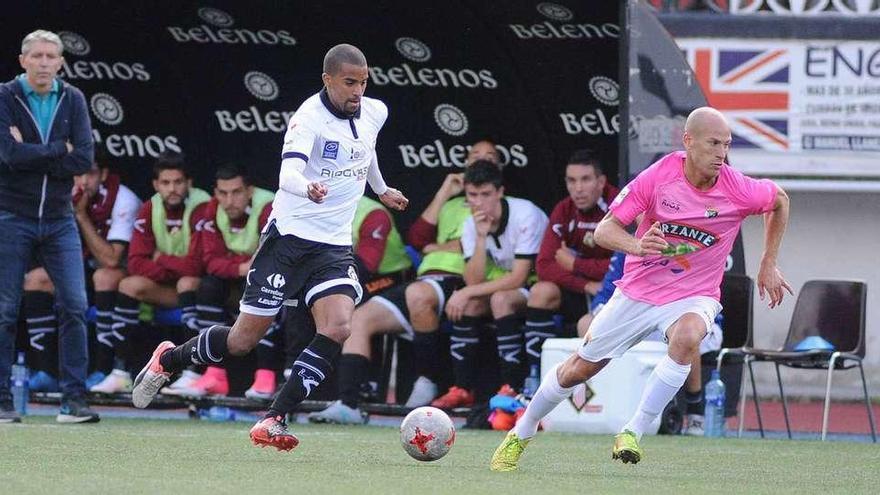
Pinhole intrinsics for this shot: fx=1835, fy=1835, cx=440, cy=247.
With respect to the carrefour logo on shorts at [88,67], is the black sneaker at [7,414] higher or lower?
lower

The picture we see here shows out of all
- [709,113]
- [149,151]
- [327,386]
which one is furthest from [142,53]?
[709,113]

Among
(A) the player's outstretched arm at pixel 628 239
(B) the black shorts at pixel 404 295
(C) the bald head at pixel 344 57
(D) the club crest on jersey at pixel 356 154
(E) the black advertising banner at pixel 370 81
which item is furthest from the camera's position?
(E) the black advertising banner at pixel 370 81

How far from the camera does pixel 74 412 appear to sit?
11195mm

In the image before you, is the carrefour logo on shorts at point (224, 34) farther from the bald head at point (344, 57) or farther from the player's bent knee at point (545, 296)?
the bald head at point (344, 57)

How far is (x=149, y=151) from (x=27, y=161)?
10.7 ft

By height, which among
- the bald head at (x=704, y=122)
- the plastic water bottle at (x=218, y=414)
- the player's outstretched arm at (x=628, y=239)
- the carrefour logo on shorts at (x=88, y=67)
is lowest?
the plastic water bottle at (x=218, y=414)

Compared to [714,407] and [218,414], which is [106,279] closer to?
[218,414]

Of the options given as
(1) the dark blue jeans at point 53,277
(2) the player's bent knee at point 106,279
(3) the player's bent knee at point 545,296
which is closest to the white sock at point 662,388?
(3) the player's bent knee at point 545,296

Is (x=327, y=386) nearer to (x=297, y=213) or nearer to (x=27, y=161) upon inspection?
(x=27, y=161)

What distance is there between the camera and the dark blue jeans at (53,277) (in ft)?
35.9

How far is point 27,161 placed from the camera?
10.8m

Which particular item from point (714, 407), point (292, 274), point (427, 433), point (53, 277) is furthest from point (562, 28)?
point (427, 433)

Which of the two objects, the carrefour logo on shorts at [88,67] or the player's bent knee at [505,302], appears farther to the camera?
the carrefour logo on shorts at [88,67]

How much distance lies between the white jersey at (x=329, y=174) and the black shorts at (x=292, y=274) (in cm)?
6
